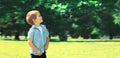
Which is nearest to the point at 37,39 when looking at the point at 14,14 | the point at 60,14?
the point at 60,14

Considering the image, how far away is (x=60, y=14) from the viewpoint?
63438 millimetres

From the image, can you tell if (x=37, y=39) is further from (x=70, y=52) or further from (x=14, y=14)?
(x=14, y=14)

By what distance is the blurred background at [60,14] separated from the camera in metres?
63.2

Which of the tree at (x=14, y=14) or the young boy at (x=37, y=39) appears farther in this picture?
the tree at (x=14, y=14)

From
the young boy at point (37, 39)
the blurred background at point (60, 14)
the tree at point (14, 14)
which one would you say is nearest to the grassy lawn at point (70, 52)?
the young boy at point (37, 39)

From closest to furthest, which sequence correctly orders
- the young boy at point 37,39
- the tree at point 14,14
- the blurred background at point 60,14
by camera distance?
the young boy at point 37,39
the tree at point 14,14
the blurred background at point 60,14

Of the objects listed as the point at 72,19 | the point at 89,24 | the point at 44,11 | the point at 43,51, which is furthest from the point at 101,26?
the point at 43,51

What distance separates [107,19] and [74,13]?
6.23 metres

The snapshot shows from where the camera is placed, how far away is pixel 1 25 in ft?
212

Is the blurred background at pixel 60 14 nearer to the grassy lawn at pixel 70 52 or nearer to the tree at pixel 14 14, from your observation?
the tree at pixel 14 14

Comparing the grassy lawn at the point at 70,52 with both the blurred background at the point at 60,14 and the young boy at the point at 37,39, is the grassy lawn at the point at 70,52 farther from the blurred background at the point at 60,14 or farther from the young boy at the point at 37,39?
the blurred background at the point at 60,14

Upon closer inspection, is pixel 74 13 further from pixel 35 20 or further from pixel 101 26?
pixel 35 20

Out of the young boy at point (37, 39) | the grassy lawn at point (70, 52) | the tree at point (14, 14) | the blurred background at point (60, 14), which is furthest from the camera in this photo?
the blurred background at point (60, 14)

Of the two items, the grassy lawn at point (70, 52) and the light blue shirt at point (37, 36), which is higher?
the light blue shirt at point (37, 36)
